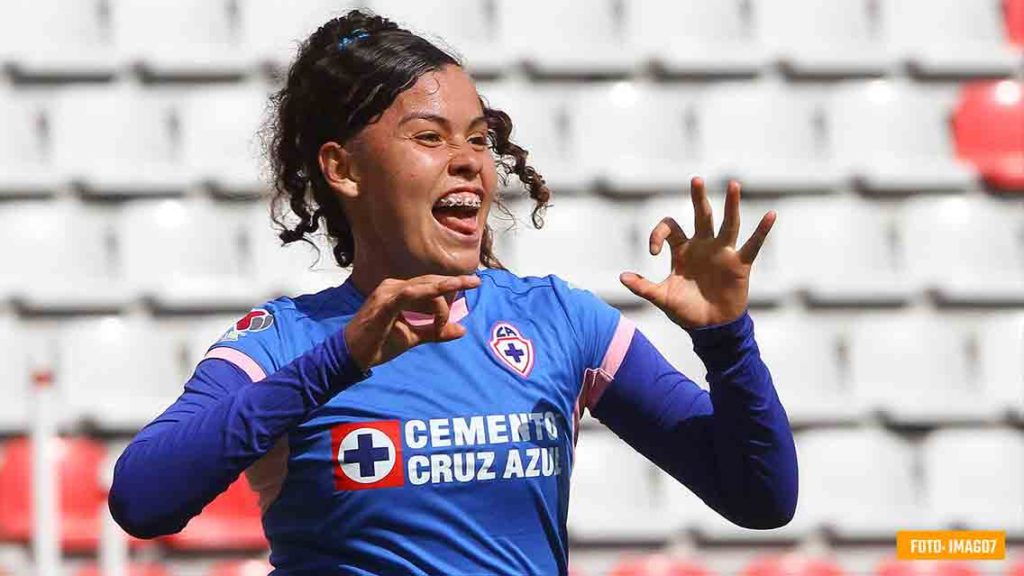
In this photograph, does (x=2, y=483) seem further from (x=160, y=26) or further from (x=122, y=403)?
(x=160, y=26)

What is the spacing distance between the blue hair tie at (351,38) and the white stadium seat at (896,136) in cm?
308

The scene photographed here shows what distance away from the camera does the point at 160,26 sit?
5160 millimetres

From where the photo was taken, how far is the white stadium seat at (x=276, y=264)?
15.8 feet

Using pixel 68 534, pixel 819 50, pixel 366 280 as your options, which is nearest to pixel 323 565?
pixel 366 280

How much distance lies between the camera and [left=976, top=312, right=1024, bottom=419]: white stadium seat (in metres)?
4.98

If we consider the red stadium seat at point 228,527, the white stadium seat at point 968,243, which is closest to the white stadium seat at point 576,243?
the white stadium seat at point 968,243

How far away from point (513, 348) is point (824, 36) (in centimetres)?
348

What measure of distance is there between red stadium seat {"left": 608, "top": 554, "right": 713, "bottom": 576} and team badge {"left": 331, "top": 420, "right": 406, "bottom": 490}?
276 cm

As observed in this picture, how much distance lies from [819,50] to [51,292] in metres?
2.60

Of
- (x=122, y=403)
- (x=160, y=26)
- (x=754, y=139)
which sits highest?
(x=160, y=26)

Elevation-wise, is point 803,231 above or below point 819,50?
below

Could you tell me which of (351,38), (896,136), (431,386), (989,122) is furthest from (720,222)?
(431,386)

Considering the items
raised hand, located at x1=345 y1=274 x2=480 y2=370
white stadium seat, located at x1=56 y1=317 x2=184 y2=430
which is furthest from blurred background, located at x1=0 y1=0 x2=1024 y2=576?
raised hand, located at x1=345 y1=274 x2=480 y2=370

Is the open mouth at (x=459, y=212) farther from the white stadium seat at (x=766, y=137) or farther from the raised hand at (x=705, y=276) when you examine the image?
the white stadium seat at (x=766, y=137)
